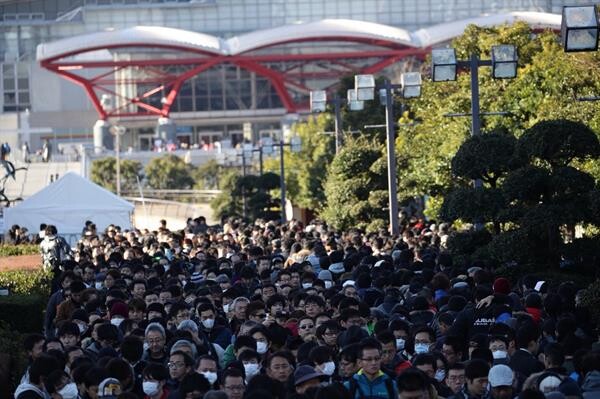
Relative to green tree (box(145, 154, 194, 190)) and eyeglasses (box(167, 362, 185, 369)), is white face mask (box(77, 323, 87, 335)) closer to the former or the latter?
eyeglasses (box(167, 362, 185, 369))

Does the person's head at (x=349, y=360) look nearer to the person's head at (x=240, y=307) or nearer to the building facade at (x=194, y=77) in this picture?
the person's head at (x=240, y=307)

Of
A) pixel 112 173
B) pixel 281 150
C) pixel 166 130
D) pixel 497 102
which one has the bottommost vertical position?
pixel 112 173

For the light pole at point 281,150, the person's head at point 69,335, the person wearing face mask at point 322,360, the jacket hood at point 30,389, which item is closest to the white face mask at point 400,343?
the person wearing face mask at point 322,360

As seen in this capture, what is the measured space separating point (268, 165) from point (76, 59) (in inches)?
1451

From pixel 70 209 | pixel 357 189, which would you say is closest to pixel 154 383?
pixel 357 189

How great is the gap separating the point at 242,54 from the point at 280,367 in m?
84.8

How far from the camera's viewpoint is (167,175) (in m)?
85.9

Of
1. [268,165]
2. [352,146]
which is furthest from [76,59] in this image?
[352,146]

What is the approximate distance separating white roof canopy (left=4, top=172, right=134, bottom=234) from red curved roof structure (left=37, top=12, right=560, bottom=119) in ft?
149

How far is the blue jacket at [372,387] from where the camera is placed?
1129 cm

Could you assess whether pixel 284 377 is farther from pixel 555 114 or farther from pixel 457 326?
pixel 555 114

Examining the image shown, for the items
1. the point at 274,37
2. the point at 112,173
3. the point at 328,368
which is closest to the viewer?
the point at 328,368

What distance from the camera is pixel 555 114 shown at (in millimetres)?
Answer: 28094

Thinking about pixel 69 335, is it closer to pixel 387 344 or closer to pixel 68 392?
pixel 68 392
